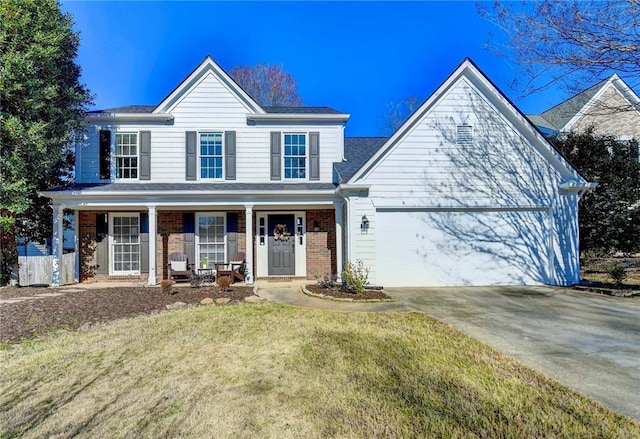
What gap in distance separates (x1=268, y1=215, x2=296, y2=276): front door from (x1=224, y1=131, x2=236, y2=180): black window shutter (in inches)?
80.0

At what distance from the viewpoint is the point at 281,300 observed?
8.81 meters

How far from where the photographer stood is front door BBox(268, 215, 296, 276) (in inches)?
487

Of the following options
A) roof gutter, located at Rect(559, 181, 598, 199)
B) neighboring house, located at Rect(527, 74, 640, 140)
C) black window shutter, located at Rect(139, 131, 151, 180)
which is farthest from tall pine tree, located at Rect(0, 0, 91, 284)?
neighboring house, located at Rect(527, 74, 640, 140)

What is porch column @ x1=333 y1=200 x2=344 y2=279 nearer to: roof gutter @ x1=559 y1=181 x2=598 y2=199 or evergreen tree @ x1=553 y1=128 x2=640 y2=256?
roof gutter @ x1=559 y1=181 x2=598 y2=199

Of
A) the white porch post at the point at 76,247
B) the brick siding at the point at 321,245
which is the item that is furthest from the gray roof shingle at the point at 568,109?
the white porch post at the point at 76,247

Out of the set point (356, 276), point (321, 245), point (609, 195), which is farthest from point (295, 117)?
point (609, 195)

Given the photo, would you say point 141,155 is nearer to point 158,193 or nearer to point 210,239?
point 158,193

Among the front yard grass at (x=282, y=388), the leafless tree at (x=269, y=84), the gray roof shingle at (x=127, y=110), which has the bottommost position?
the front yard grass at (x=282, y=388)

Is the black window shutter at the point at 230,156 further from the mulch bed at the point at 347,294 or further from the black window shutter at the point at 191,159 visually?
the mulch bed at the point at 347,294

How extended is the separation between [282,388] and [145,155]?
1074cm

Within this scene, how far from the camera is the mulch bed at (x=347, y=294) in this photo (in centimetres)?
879

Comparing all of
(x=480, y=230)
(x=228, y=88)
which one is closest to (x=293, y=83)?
(x=228, y=88)

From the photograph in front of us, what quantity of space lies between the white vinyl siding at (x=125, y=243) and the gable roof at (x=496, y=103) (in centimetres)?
851

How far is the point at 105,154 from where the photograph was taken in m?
12.1
